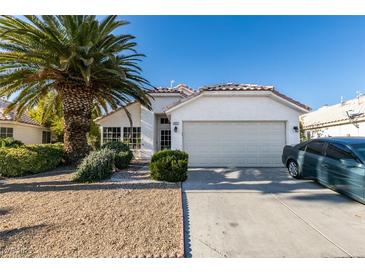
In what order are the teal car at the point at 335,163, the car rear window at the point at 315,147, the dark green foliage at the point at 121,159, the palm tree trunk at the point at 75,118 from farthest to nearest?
the palm tree trunk at the point at 75,118 < the dark green foliage at the point at 121,159 < the car rear window at the point at 315,147 < the teal car at the point at 335,163

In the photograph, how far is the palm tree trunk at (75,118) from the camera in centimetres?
1005

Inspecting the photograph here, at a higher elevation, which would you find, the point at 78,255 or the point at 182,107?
the point at 182,107

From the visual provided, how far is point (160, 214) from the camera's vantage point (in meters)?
4.52

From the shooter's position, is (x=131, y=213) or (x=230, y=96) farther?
(x=230, y=96)

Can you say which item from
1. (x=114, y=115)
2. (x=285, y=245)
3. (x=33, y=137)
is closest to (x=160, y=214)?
(x=285, y=245)

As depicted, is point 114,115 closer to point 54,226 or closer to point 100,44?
point 100,44

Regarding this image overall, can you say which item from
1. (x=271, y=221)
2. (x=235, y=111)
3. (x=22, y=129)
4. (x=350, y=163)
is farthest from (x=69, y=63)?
(x=22, y=129)

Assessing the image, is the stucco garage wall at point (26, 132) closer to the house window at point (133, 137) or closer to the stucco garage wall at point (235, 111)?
the house window at point (133, 137)

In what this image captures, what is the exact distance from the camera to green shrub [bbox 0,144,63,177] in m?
8.28

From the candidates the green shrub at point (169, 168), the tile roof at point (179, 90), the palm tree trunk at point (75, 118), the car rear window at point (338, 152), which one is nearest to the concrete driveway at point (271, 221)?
the green shrub at point (169, 168)

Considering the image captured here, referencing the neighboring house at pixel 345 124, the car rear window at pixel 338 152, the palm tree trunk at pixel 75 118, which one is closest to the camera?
the car rear window at pixel 338 152

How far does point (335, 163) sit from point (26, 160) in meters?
11.3

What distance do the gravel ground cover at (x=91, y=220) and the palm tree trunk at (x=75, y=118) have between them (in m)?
3.41
